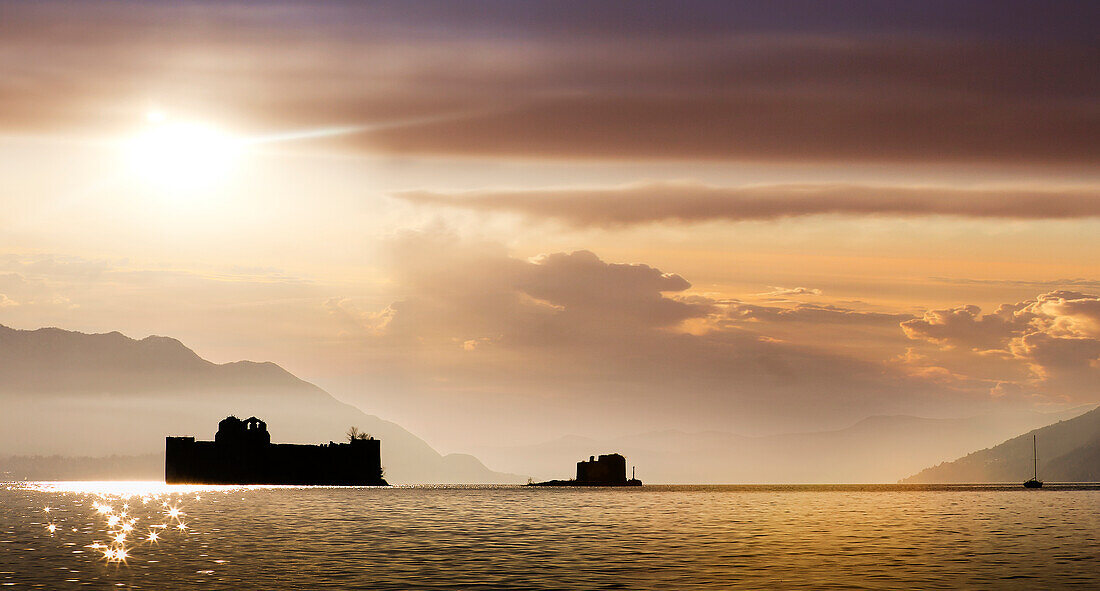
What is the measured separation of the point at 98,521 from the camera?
127000 mm

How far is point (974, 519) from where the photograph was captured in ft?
442

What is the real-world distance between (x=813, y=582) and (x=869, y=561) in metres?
14.2

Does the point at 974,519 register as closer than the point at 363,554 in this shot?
No

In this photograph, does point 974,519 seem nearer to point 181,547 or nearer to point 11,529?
point 181,547

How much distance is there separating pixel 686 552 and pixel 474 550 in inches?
521

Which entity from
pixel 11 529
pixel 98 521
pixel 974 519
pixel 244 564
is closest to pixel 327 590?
pixel 244 564

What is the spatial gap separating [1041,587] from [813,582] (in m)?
10.4

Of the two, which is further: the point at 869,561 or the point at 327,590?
the point at 869,561

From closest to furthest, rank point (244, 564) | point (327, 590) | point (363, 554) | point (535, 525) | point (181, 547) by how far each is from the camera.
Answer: point (327, 590) < point (244, 564) < point (363, 554) < point (181, 547) < point (535, 525)

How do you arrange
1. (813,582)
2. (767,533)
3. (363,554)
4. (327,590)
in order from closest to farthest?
1. (327,590)
2. (813,582)
3. (363,554)
4. (767,533)

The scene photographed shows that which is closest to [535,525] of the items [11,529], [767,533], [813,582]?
[767,533]

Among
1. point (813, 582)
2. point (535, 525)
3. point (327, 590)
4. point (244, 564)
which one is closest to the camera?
point (327, 590)

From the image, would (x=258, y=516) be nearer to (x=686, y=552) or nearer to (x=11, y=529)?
(x=11, y=529)

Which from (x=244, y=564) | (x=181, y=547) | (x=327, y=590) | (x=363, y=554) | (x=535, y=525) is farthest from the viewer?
(x=535, y=525)
